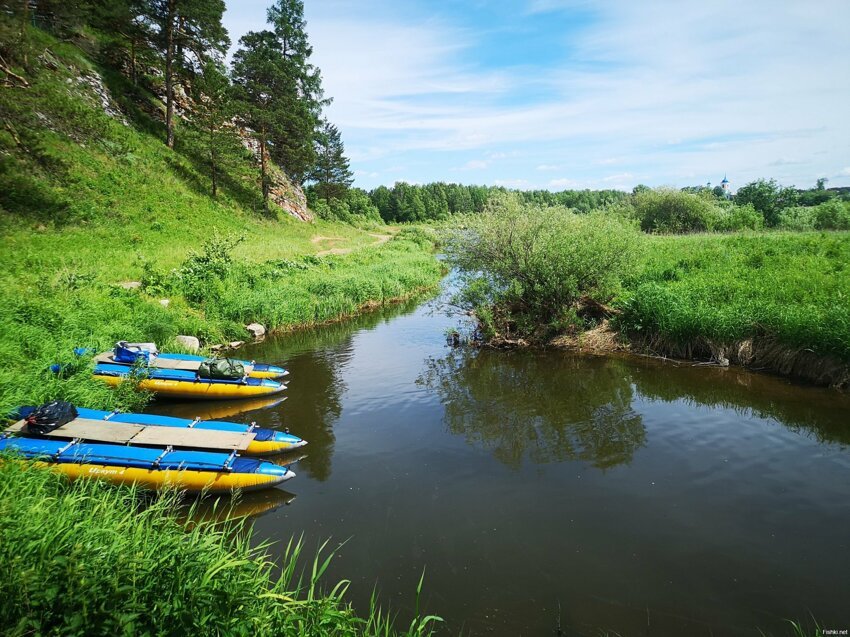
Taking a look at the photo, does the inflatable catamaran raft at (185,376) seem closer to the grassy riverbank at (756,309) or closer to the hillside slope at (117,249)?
the hillside slope at (117,249)

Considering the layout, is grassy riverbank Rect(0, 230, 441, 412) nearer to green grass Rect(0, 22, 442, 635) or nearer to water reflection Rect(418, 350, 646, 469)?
green grass Rect(0, 22, 442, 635)

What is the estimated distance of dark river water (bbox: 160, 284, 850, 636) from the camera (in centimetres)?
A: 619

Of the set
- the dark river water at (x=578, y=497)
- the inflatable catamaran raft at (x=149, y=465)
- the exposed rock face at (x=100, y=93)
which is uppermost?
the exposed rock face at (x=100, y=93)

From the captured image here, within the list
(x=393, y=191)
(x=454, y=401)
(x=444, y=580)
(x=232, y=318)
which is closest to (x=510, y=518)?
(x=444, y=580)

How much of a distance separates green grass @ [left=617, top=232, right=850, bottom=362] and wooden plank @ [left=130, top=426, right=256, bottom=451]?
13955mm

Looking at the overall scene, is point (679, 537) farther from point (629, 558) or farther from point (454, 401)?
point (454, 401)

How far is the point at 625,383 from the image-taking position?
14.2 metres

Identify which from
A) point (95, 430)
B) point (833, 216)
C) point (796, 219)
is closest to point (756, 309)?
point (95, 430)

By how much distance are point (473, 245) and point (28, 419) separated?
14801 millimetres

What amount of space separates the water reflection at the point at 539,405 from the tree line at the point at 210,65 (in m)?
26.7

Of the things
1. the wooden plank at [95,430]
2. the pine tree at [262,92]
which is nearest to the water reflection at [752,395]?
the wooden plank at [95,430]

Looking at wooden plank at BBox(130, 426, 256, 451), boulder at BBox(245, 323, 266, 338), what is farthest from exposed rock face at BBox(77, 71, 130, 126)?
wooden plank at BBox(130, 426, 256, 451)

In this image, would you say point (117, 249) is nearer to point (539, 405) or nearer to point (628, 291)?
point (539, 405)

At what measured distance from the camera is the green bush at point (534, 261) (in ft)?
56.1
